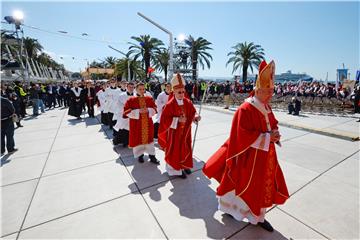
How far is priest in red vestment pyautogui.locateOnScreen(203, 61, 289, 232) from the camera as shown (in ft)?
8.03

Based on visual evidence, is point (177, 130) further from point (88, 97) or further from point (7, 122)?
point (88, 97)

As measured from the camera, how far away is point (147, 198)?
3424 millimetres

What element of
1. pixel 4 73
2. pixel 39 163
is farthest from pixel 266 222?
pixel 4 73

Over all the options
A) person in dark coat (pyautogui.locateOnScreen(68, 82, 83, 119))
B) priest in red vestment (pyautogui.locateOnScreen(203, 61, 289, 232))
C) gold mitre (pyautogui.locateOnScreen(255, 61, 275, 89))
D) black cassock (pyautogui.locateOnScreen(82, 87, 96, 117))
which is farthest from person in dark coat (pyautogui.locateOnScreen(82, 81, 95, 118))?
gold mitre (pyautogui.locateOnScreen(255, 61, 275, 89))

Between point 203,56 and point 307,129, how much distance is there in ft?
82.8

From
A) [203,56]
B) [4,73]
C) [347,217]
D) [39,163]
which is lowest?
[347,217]

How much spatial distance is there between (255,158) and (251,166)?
11 centimetres

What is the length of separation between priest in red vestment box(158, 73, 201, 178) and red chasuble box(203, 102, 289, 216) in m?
1.40

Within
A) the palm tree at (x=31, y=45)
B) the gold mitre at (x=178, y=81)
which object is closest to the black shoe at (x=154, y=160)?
the gold mitre at (x=178, y=81)

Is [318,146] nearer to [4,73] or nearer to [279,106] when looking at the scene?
[279,106]

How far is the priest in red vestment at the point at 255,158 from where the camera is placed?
96.3 inches

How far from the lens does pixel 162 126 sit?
406cm

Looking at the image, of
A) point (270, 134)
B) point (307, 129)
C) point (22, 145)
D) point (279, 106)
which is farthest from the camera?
point (279, 106)

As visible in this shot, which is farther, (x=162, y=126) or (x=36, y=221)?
(x=162, y=126)
